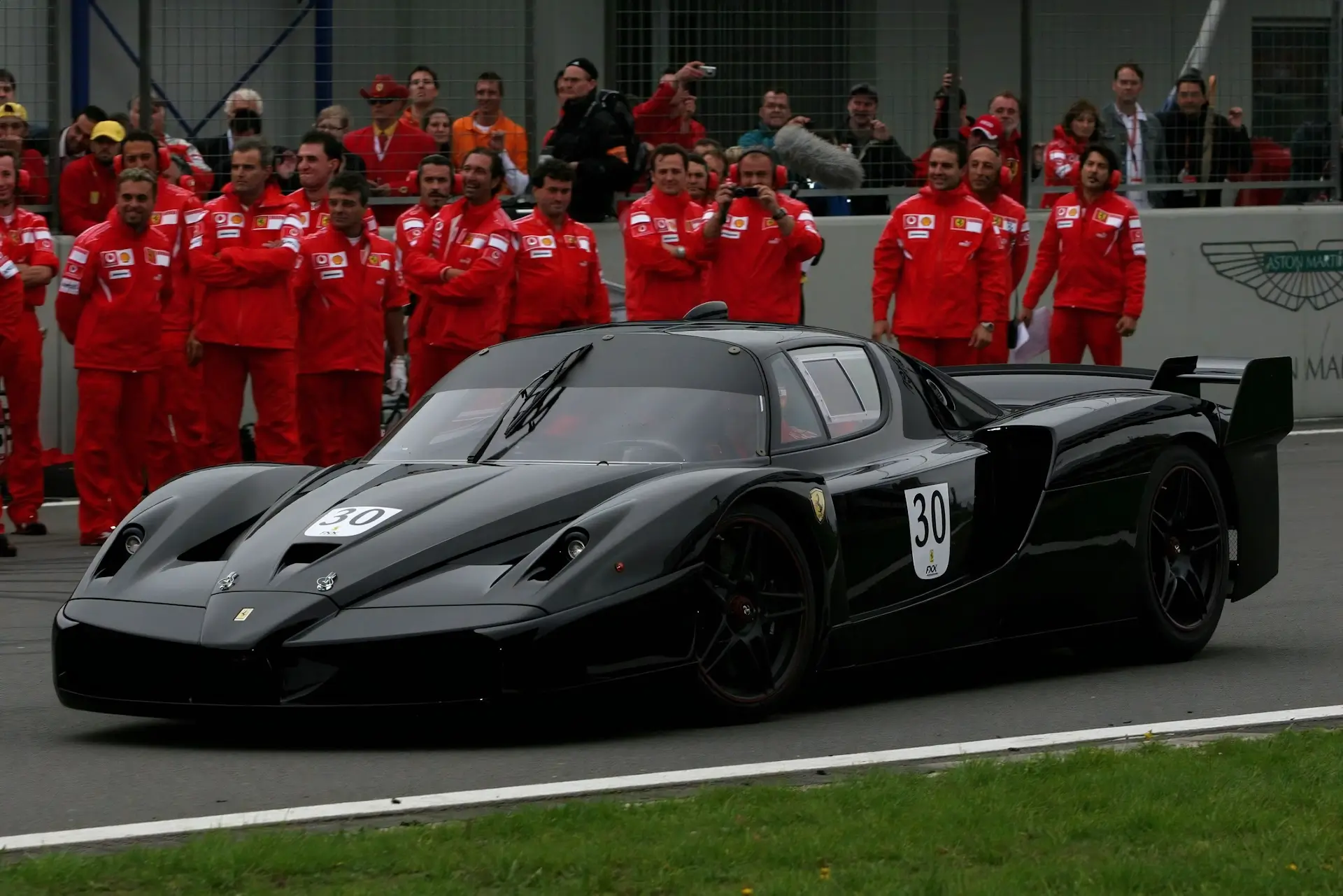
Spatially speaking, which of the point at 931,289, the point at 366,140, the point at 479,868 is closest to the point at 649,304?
the point at 931,289

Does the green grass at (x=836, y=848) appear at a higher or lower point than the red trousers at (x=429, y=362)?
lower

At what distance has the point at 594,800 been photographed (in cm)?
568

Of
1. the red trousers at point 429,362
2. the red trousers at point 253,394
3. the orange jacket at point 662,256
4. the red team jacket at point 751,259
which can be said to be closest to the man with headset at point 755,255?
the red team jacket at point 751,259

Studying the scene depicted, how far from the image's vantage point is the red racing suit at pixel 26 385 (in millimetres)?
12820

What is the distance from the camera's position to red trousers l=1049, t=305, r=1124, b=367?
1511 centimetres

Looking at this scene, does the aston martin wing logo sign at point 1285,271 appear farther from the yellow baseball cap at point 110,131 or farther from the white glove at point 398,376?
the yellow baseball cap at point 110,131

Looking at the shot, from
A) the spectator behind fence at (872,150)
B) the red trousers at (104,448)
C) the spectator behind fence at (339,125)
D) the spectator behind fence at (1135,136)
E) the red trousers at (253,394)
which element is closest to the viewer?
the red trousers at (104,448)

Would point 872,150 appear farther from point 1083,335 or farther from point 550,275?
point 550,275

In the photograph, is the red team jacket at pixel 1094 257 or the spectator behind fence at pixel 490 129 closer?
the red team jacket at pixel 1094 257

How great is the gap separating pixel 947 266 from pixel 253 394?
4.02 metres

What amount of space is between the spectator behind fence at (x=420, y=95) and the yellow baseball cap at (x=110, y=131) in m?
2.13

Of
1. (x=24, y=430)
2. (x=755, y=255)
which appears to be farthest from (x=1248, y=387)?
(x=24, y=430)

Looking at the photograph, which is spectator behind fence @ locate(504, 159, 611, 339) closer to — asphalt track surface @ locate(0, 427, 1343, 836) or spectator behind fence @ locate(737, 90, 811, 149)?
spectator behind fence @ locate(737, 90, 811, 149)

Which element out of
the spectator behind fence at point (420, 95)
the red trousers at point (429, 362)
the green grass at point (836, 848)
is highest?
the spectator behind fence at point (420, 95)
